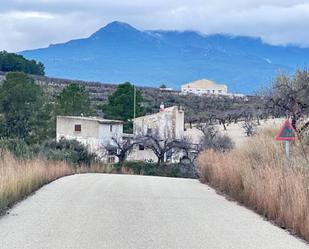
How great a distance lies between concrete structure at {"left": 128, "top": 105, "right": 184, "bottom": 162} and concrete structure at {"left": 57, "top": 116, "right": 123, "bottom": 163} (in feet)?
7.32

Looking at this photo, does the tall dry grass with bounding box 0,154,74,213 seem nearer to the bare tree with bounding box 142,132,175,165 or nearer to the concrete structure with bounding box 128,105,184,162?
the bare tree with bounding box 142,132,175,165

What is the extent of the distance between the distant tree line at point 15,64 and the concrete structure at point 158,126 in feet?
149

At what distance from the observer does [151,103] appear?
315 ft

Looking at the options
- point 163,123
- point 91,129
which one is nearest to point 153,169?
point 91,129

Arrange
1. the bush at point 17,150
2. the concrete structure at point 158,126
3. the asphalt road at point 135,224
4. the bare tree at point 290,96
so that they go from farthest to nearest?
the concrete structure at point 158,126 → the bare tree at point 290,96 → the bush at point 17,150 → the asphalt road at point 135,224

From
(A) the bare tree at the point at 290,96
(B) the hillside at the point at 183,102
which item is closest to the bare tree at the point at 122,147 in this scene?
(B) the hillside at the point at 183,102

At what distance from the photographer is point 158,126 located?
69.8m

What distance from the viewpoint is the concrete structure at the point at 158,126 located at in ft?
209

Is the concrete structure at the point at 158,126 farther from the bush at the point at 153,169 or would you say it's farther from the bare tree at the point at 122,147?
the bush at the point at 153,169

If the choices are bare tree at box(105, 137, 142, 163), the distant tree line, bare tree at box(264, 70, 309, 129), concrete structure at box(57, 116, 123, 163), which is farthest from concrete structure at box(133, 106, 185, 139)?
the distant tree line

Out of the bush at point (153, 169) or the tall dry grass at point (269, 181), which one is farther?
the bush at point (153, 169)

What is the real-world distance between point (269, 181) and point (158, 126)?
180 ft

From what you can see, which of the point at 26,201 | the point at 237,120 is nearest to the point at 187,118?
the point at 237,120

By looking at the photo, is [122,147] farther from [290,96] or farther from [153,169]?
[290,96]
